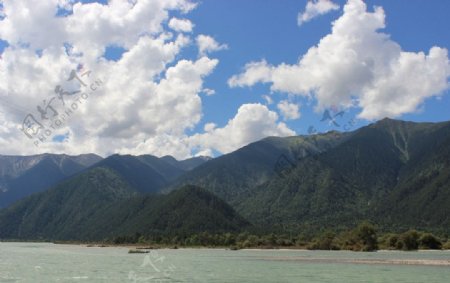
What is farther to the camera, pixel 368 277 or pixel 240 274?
pixel 240 274

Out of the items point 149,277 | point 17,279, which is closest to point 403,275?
point 149,277

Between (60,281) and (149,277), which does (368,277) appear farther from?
(60,281)

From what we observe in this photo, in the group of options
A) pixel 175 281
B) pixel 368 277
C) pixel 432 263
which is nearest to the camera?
pixel 175 281

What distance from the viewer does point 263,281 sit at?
314 ft

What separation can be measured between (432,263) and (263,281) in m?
64.9

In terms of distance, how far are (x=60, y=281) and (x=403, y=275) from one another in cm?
6217

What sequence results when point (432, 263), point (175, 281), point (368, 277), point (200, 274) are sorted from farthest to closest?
point (432, 263)
point (200, 274)
point (368, 277)
point (175, 281)

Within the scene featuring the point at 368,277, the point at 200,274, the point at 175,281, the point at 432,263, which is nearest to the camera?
the point at 175,281

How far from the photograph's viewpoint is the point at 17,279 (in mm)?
99562

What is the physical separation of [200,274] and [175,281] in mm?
16635

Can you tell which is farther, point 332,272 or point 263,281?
point 332,272

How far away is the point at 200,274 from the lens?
363ft

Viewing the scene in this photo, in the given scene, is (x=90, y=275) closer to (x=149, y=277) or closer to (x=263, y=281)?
(x=149, y=277)

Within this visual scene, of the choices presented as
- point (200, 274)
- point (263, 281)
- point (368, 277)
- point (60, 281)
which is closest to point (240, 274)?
point (200, 274)
